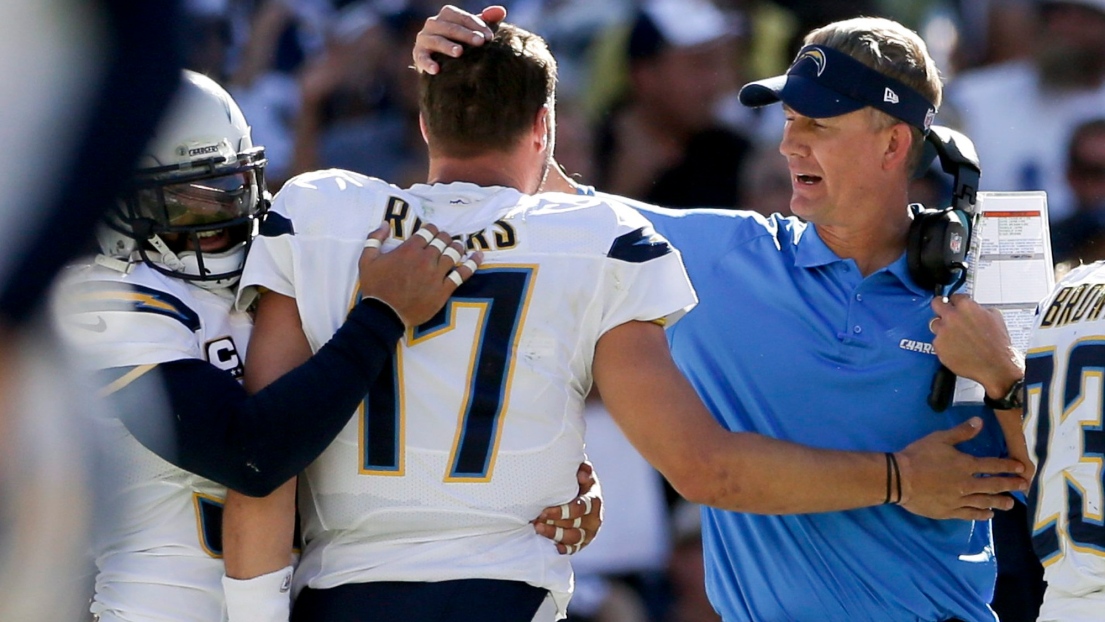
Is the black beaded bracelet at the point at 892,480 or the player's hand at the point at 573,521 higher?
the player's hand at the point at 573,521

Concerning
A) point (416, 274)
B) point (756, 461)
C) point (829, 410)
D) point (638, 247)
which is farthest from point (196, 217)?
point (829, 410)

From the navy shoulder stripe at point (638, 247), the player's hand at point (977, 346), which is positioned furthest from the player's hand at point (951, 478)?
the navy shoulder stripe at point (638, 247)

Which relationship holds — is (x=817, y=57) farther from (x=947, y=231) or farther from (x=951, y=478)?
(x=951, y=478)

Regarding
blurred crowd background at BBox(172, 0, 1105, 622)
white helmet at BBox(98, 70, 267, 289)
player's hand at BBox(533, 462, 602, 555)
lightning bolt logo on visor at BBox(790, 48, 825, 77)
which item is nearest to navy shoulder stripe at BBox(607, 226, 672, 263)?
player's hand at BBox(533, 462, 602, 555)

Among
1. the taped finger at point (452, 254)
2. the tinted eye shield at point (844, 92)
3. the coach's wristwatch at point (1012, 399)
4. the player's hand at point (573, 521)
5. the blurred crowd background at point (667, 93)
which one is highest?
the tinted eye shield at point (844, 92)

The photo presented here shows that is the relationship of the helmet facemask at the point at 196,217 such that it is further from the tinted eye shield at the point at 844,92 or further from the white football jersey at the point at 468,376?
the tinted eye shield at the point at 844,92

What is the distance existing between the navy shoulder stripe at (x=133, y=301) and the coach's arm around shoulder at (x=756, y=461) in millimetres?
775

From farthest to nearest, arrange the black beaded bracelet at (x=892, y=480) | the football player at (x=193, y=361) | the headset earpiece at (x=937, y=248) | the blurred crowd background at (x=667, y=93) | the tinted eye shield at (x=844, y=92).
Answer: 1. the blurred crowd background at (x=667, y=93)
2. the tinted eye shield at (x=844, y=92)
3. the headset earpiece at (x=937, y=248)
4. the black beaded bracelet at (x=892, y=480)
5. the football player at (x=193, y=361)

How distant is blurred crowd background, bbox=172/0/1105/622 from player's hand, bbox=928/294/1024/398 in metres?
2.58

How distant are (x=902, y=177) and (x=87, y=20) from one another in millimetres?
2699

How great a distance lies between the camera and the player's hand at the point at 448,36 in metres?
2.76

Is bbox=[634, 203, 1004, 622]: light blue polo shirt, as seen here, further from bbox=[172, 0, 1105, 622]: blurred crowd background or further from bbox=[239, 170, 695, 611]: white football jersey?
bbox=[172, 0, 1105, 622]: blurred crowd background

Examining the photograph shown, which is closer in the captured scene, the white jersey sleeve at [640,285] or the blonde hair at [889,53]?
the white jersey sleeve at [640,285]

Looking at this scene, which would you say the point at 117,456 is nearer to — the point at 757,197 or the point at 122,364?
the point at 122,364
